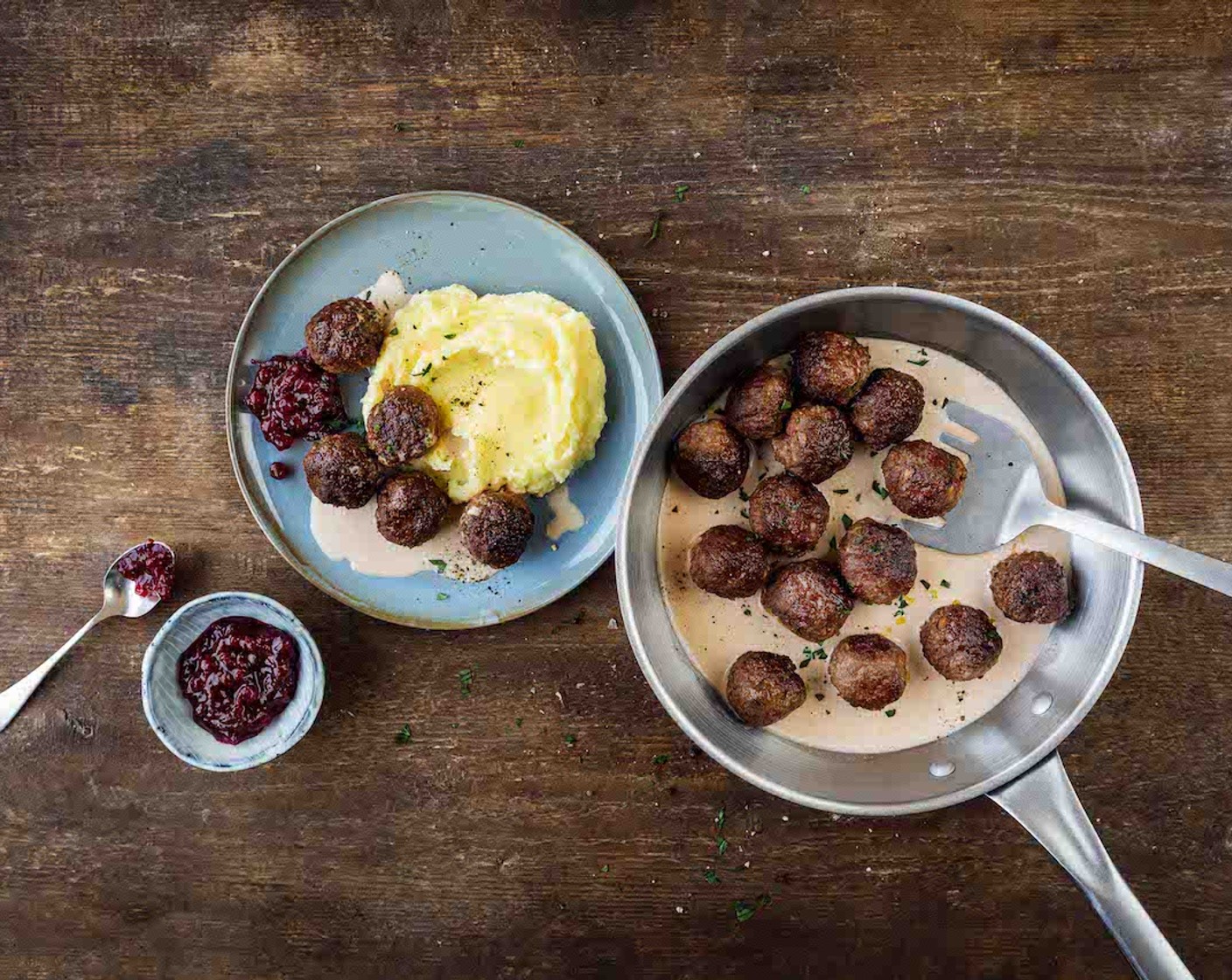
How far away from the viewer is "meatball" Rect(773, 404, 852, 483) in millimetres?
3164

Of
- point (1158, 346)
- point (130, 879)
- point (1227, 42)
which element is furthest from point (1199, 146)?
point (130, 879)

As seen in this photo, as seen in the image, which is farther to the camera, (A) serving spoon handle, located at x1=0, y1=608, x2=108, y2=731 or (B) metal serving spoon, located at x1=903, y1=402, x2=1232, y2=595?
(A) serving spoon handle, located at x1=0, y1=608, x2=108, y2=731

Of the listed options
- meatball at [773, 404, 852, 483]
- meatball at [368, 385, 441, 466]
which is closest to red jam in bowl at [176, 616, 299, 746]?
meatball at [368, 385, 441, 466]

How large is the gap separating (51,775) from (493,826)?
1.84 metres

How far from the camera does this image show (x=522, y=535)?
3.47 meters

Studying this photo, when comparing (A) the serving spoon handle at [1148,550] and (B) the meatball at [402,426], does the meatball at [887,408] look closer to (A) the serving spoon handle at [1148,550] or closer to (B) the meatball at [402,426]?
(A) the serving spoon handle at [1148,550]

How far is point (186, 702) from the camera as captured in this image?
12.0 feet

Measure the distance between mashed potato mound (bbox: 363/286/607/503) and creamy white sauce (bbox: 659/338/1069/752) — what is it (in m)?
0.48

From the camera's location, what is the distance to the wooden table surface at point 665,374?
147 inches

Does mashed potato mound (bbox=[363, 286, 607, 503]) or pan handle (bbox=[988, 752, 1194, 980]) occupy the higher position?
mashed potato mound (bbox=[363, 286, 607, 503])

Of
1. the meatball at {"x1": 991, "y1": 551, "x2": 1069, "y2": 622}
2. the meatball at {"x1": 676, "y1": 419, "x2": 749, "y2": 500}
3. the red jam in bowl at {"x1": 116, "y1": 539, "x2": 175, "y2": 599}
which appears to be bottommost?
the red jam in bowl at {"x1": 116, "y1": 539, "x2": 175, "y2": 599}

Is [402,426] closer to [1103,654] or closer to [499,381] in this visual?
[499,381]

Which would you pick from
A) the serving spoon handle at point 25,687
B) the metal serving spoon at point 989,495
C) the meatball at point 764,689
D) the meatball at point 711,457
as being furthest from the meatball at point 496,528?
the serving spoon handle at point 25,687

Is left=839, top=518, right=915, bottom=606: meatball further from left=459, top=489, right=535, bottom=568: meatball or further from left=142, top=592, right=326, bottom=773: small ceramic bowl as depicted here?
left=142, top=592, right=326, bottom=773: small ceramic bowl
